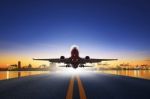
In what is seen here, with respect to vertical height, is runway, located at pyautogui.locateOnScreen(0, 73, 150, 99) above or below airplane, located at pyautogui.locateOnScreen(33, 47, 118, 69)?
below

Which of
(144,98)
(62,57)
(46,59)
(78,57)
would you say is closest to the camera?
(144,98)

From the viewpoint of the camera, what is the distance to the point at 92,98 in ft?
Result: 42.9

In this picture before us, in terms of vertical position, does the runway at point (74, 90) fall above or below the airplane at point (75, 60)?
below

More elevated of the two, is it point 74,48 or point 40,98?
point 74,48

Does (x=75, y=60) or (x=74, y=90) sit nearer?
(x=74, y=90)

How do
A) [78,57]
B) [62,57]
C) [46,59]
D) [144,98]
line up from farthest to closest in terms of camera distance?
1. [46,59]
2. [62,57]
3. [78,57]
4. [144,98]

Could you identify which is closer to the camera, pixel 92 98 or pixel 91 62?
pixel 92 98

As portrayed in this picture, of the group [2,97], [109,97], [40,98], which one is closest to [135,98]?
[109,97]

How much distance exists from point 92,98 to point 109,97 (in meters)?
1.06

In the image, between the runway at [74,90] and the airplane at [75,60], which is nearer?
the runway at [74,90]

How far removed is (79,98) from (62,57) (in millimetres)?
51172

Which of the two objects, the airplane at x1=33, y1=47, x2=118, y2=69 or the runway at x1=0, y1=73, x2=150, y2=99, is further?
the airplane at x1=33, y1=47, x2=118, y2=69

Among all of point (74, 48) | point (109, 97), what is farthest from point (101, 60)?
point (109, 97)

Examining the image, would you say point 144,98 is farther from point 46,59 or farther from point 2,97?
point 46,59
